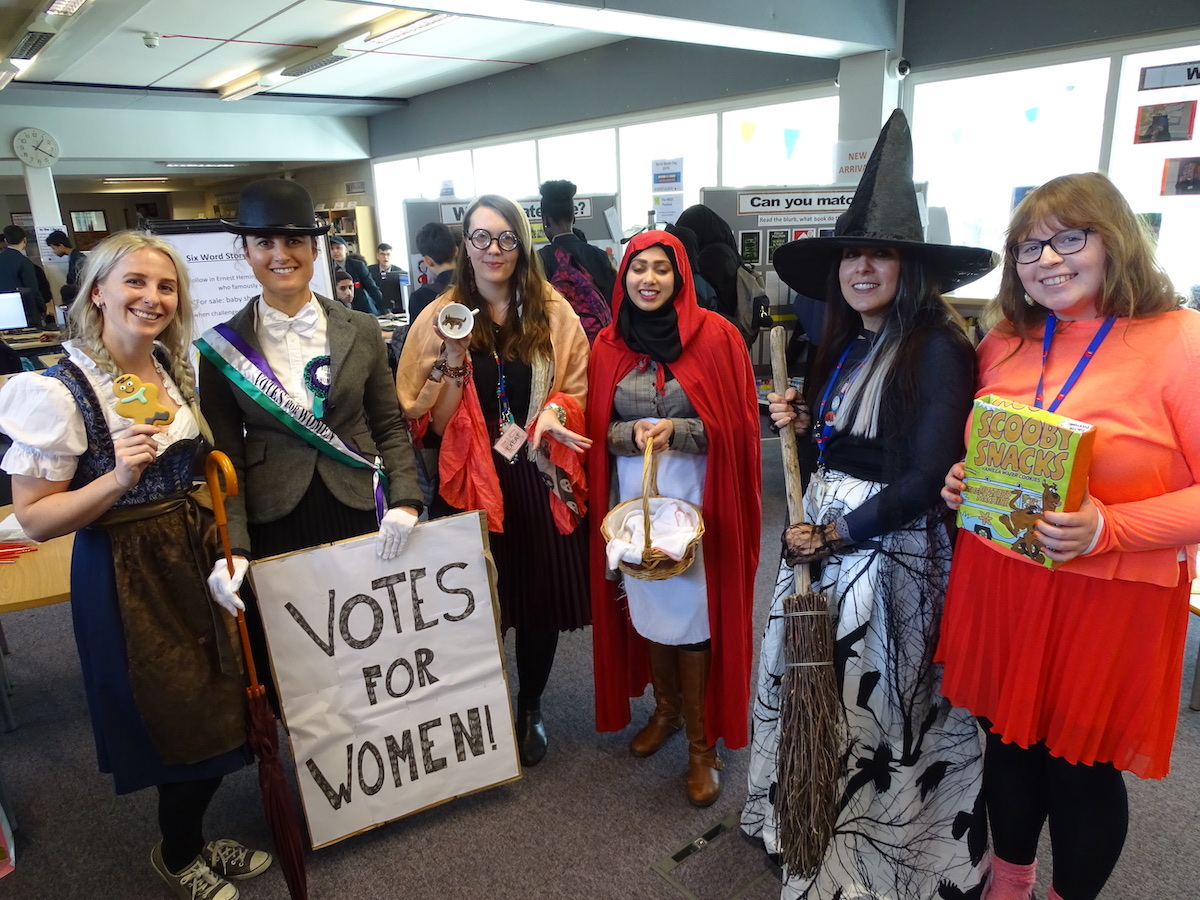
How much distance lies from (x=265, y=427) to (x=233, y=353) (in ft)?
0.58

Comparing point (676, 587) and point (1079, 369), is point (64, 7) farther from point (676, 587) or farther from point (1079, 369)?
point (1079, 369)

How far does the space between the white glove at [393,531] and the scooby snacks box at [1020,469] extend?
1.19m

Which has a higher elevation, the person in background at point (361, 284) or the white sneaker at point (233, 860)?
the person in background at point (361, 284)

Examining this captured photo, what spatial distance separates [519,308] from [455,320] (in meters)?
0.23

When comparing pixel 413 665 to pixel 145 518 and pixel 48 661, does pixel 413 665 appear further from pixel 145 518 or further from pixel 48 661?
pixel 48 661

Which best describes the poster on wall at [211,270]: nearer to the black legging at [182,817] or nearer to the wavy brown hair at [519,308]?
the wavy brown hair at [519,308]

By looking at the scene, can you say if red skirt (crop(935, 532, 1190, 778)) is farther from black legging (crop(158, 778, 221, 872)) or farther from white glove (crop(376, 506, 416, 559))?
black legging (crop(158, 778, 221, 872))

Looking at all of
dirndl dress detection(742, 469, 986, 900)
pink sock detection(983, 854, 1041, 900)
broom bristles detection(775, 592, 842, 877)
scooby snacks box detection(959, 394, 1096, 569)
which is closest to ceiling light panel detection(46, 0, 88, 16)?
dirndl dress detection(742, 469, 986, 900)

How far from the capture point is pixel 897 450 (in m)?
1.44

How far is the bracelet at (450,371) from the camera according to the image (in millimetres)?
1940

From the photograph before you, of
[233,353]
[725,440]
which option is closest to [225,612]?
[233,353]

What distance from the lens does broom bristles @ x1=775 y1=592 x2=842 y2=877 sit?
151 centimetres

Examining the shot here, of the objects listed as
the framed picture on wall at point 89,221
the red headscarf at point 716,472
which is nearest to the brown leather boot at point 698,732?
the red headscarf at point 716,472

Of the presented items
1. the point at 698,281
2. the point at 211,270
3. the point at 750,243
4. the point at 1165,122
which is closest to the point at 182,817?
the point at 211,270
